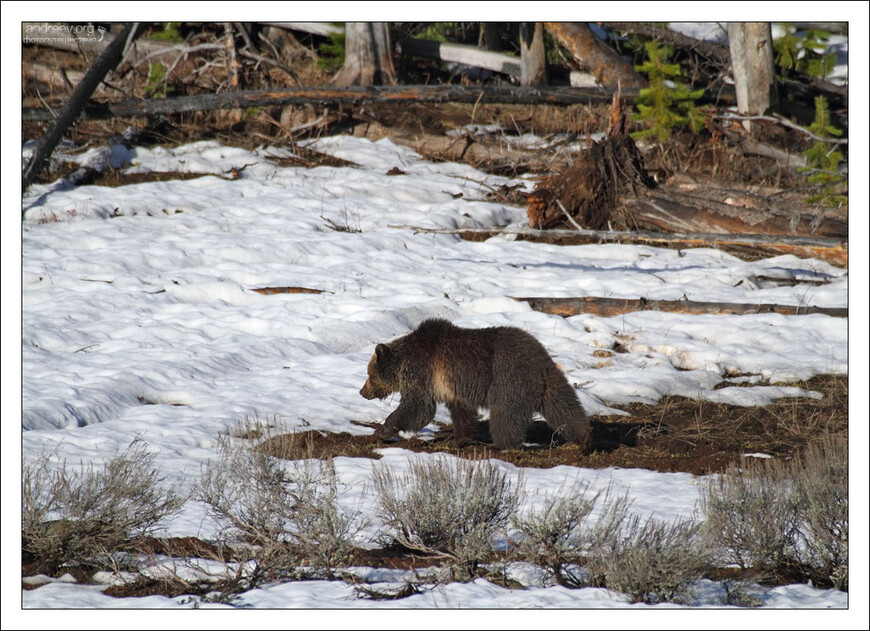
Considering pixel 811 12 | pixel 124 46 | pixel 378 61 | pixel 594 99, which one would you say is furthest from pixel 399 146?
pixel 811 12

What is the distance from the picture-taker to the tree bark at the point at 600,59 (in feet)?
59.1

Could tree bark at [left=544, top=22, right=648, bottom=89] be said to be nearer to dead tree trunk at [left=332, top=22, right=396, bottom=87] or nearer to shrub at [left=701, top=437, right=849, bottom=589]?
dead tree trunk at [left=332, top=22, right=396, bottom=87]

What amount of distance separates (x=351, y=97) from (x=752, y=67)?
8.37 metres

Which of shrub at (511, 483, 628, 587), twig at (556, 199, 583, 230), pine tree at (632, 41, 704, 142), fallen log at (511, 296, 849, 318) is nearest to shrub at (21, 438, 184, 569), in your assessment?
shrub at (511, 483, 628, 587)

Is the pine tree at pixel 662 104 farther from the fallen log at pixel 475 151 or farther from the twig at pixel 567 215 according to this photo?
the fallen log at pixel 475 151

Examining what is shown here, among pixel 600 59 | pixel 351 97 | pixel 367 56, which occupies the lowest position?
pixel 351 97

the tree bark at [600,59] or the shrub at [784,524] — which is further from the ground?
the tree bark at [600,59]

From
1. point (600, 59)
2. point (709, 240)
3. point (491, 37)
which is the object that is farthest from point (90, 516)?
point (491, 37)

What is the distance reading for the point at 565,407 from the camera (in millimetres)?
7020

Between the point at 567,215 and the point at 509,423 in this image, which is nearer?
the point at 509,423

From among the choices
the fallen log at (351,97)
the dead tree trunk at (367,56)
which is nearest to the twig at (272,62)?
the fallen log at (351,97)

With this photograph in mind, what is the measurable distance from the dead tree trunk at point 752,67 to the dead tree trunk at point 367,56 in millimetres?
7462

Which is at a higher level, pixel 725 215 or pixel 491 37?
pixel 491 37

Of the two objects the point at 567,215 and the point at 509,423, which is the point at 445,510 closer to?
the point at 509,423
